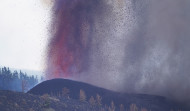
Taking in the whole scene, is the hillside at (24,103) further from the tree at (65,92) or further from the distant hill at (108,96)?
the distant hill at (108,96)

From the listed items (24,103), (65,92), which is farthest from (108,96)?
(24,103)

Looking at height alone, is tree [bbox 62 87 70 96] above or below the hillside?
above

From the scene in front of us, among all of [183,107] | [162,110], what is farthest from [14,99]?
[183,107]

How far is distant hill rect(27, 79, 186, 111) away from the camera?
11825 centimetres

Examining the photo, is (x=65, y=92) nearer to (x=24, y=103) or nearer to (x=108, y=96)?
(x=108, y=96)

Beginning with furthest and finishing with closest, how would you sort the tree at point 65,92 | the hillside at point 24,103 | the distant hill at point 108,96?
the distant hill at point 108,96, the tree at point 65,92, the hillside at point 24,103

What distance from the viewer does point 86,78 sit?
502ft

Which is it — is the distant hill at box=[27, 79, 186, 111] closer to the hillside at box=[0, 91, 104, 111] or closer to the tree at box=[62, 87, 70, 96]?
the tree at box=[62, 87, 70, 96]

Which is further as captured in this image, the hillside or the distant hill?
the distant hill

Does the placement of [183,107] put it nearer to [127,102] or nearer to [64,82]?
[127,102]

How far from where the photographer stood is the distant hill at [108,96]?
118250 mm

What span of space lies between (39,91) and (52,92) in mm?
7971

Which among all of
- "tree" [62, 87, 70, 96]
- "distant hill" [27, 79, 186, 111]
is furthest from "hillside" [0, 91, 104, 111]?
"distant hill" [27, 79, 186, 111]

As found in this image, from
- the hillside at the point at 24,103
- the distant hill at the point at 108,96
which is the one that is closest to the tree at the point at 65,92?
the distant hill at the point at 108,96
